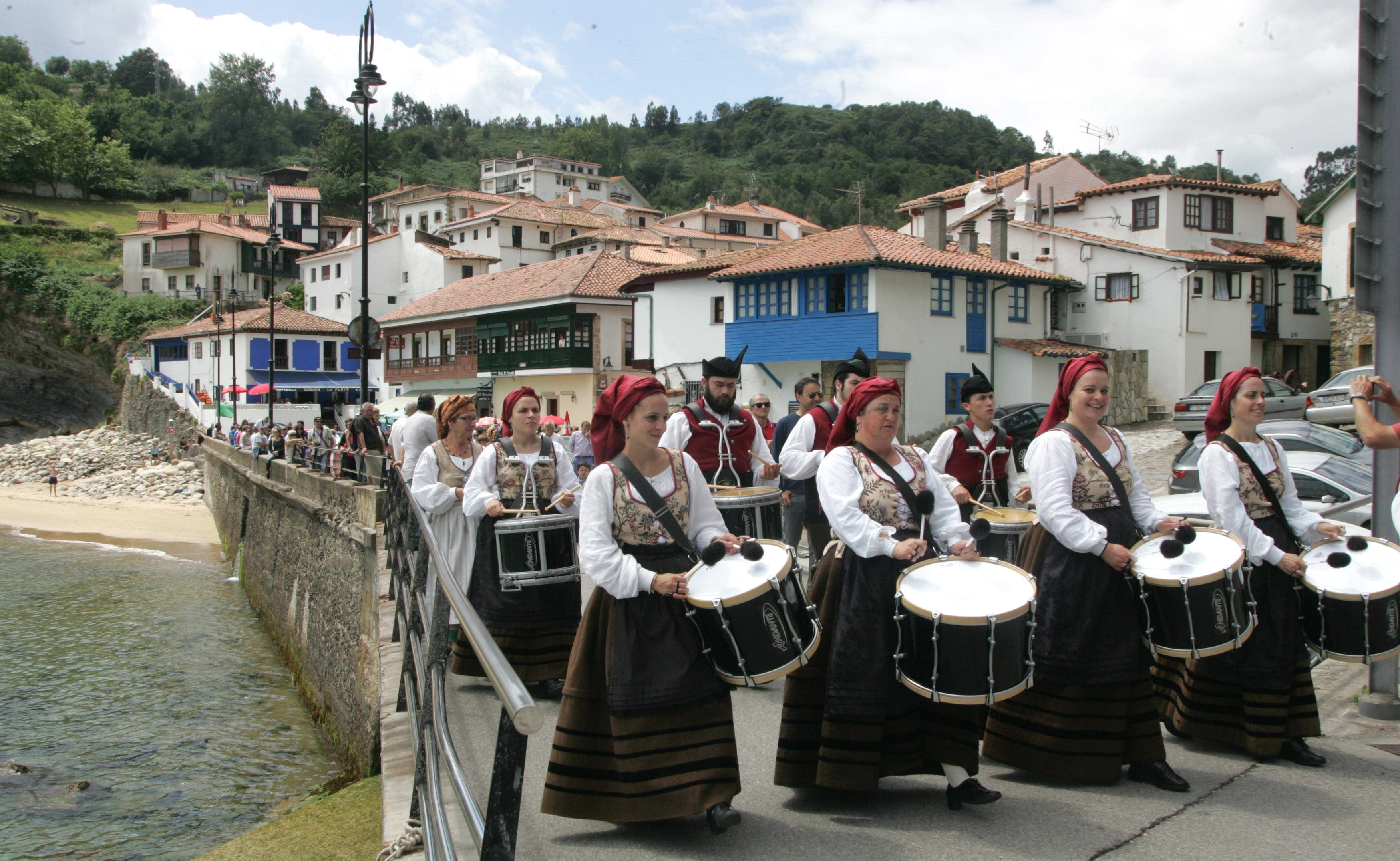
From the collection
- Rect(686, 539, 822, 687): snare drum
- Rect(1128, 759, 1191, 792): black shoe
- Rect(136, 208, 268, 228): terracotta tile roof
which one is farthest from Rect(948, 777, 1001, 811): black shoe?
Rect(136, 208, 268, 228): terracotta tile roof

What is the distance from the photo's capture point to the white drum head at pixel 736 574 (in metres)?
3.95

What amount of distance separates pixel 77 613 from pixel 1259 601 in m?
25.0

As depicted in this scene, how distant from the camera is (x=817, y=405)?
8406mm

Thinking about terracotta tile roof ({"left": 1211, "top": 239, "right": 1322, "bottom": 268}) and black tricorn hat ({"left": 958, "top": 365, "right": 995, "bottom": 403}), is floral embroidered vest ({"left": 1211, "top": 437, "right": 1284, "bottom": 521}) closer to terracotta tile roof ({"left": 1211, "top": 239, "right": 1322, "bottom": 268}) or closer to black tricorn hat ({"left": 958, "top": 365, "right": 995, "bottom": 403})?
black tricorn hat ({"left": 958, "top": 365, "right": 995, "bottom": 403})

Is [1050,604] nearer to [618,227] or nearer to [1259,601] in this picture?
[1259,601]

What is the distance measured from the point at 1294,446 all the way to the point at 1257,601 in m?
9.08

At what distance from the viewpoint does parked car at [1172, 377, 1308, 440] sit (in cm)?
A: 2361

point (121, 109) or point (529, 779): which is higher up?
point (121, 109)

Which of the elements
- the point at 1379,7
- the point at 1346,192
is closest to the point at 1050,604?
the point at 1379,7

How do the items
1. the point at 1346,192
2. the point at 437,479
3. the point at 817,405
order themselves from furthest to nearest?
the point at 1346,192, the point at 817,405, the point at 437,479

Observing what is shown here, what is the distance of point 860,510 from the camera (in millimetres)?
4469

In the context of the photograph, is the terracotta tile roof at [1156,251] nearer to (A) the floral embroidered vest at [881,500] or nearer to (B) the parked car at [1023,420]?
(B) the parked car at [1023,420]

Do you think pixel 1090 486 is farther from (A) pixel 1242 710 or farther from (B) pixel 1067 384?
(A) pixel 1242 710

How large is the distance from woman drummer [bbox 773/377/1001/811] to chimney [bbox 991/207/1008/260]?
108 ft
